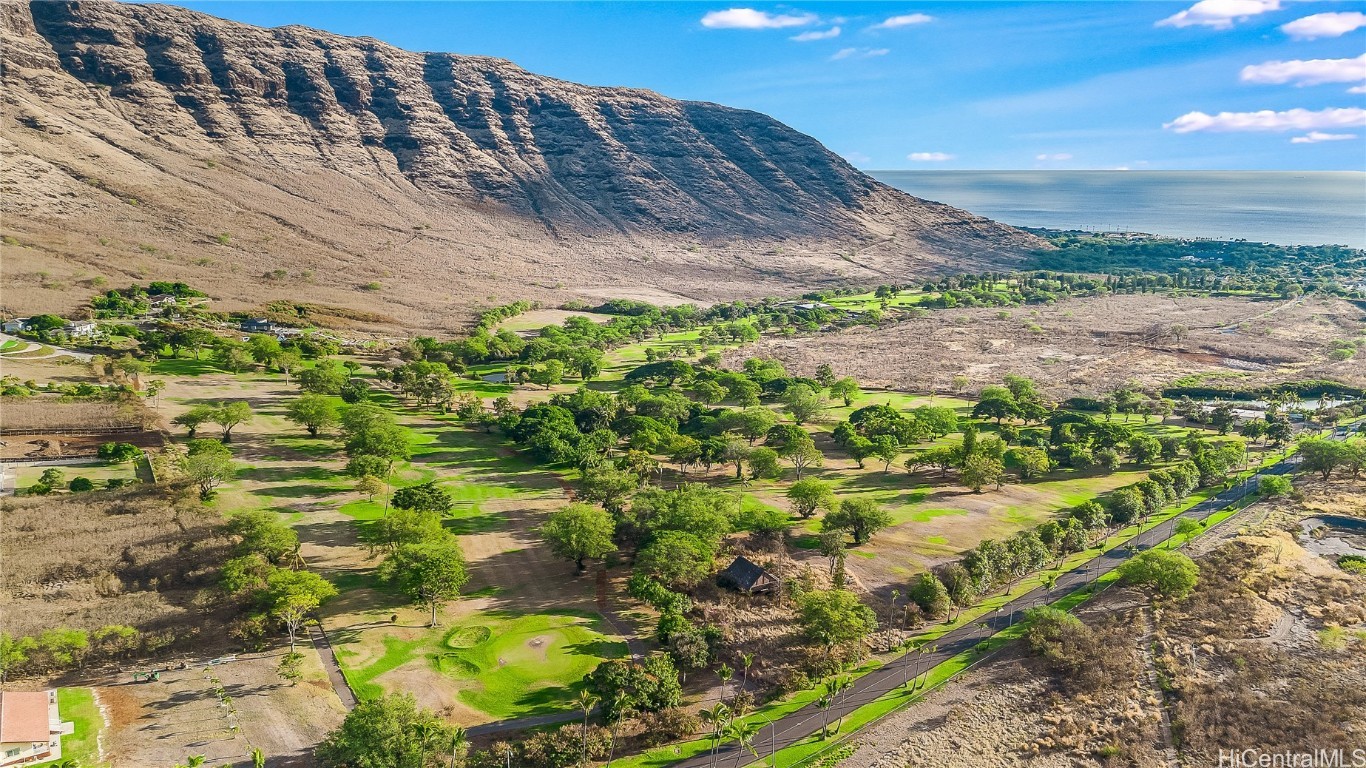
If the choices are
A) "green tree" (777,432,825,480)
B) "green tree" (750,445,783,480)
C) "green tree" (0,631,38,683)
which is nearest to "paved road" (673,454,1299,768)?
"green tree" (750,445,783,480)

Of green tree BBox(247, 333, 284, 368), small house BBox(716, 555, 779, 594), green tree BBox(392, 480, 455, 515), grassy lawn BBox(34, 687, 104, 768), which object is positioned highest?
green tree BBox(247, 333, 284, 368)

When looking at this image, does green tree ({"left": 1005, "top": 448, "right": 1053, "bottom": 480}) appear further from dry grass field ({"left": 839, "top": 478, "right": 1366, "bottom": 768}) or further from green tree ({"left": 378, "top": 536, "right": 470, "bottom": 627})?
green tree ({"left": 378, "top": 536, "right": 470, "bottom": 627})

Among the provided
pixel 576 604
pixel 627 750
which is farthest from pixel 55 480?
pixel 627 750

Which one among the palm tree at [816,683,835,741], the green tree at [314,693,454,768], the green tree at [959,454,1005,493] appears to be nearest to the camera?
the green tree at [314,693,454,768]

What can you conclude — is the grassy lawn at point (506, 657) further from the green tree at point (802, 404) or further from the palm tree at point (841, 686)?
the green tree at point (802, 404)

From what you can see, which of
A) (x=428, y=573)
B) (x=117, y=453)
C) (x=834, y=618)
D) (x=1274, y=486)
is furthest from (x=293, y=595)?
(x=1274, y=486)

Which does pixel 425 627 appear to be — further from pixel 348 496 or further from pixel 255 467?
pixel 255 467

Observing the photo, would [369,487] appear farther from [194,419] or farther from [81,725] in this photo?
[81,725]
